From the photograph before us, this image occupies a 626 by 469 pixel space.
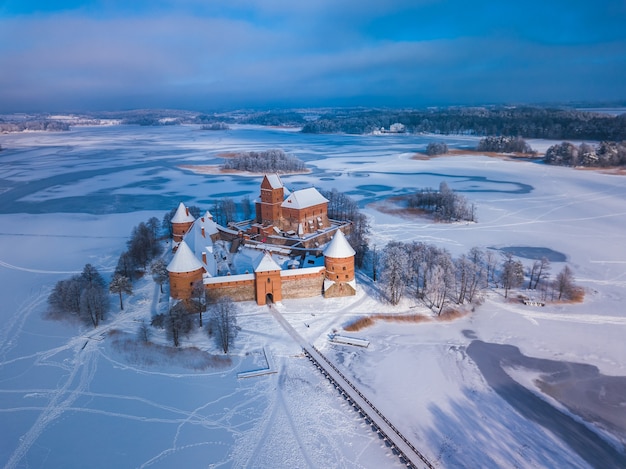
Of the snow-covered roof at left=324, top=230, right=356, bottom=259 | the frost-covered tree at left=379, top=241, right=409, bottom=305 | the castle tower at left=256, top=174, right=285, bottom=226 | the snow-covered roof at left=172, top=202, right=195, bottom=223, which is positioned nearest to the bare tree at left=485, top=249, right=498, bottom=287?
the frost-covered tree at left=379, top=241, right=409, bottom=305

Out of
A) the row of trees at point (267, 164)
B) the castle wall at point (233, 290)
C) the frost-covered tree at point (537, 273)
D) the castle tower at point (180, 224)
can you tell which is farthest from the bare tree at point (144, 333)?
the row of trees at point (267, 164)

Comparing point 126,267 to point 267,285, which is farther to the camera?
point 126,267

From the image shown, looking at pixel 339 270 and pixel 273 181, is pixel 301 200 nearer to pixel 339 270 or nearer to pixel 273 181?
pixel 273 181

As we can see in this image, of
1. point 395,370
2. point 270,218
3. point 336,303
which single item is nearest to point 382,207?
point 270,218

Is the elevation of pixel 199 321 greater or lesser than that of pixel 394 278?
lesser

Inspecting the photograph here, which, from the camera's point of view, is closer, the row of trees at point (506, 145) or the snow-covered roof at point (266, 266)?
the snow-covered roof at point (266, 266)

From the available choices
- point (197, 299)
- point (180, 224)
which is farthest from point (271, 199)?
point (197, 299)

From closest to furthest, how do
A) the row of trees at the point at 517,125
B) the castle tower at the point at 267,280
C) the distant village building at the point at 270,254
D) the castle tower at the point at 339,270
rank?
the castle tower at the point at 267,280 < the distant village building at the point at 270,254 < the castle tower at the point at 339,270 < the row of trees at the point at 517,125

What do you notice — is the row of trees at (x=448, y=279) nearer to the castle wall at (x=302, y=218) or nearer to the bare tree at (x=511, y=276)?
the bare tree at (x=511, y=276)
